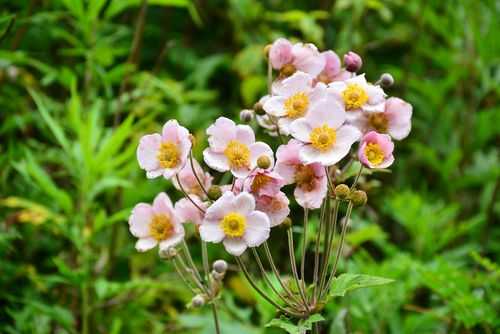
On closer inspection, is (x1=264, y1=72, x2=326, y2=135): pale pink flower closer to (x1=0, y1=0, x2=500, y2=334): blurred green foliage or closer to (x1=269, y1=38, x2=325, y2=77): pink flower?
(x1=269, y1=38, x2=325, y2=77): pink flower

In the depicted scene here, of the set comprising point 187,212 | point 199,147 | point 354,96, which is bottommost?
point 199,147

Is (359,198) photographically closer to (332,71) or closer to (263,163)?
(263,163)

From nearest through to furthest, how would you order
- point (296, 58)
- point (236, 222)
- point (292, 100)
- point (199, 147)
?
point (236, 222) < point (292, 100) < point (296, 58) < point (199, 147)

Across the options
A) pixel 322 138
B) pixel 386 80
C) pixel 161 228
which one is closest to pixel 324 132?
pixel 322 138

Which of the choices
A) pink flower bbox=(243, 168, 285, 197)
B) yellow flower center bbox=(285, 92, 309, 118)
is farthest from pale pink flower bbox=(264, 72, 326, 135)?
pink flower bbox=(243, 168, 285, 197)

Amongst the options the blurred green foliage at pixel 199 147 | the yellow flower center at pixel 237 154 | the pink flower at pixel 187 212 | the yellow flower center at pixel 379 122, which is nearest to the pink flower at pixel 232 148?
the yellow flower center at pixel 237 154

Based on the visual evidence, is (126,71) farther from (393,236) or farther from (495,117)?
(495,117)

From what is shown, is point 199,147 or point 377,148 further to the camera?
point 199,147

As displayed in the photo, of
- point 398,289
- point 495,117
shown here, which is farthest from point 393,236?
point 398,289
